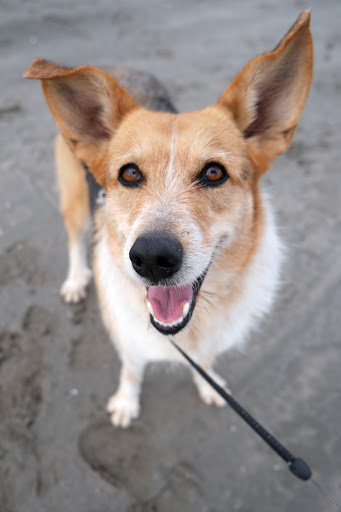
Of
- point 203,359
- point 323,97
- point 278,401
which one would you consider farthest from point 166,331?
point 323,97

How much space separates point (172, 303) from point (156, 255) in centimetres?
46

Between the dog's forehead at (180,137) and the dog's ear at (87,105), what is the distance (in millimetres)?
143

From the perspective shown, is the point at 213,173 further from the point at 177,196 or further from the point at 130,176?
the point at 130,176

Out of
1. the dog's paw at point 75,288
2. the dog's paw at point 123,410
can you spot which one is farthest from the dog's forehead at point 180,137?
the dog's paw at point 123,410

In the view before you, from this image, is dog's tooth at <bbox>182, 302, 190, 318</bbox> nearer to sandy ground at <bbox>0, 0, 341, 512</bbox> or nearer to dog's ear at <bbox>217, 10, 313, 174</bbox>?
dog's ear at <bbox>217, 10, 313, 174</bbox>

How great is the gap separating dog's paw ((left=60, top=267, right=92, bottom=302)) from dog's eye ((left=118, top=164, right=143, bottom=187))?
69.6 inches

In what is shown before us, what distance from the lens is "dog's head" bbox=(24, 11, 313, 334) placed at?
5.30ft

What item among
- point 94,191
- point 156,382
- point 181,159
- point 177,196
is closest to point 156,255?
point 177,196

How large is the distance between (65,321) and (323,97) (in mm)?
5392

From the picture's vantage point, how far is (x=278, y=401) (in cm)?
287

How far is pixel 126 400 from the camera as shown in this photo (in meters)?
2.74

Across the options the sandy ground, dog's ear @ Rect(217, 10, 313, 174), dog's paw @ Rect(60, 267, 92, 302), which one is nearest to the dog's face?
dog's ear @ Rect(217, 10, 313, 174)

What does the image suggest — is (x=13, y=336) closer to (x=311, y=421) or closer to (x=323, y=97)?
(x=311, y=421)

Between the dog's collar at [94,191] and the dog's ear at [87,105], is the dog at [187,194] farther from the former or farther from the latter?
the dog's collar at [94,191]
